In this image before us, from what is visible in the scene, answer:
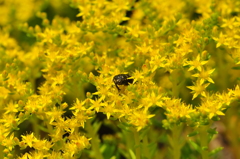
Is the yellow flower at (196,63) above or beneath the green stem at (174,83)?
above

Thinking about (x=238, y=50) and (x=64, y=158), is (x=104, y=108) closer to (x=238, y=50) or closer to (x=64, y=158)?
(x=64, y=158)

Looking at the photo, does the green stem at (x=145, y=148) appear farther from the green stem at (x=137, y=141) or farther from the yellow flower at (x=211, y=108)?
the yellow flower at (x=211, y=108)

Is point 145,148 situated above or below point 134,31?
below

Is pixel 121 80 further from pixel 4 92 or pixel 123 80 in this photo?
pixel 4 92

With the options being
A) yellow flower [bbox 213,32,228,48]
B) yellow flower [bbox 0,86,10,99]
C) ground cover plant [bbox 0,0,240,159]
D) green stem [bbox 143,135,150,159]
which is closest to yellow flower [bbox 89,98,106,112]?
ground cover plant [bbox 0,0,240,159]

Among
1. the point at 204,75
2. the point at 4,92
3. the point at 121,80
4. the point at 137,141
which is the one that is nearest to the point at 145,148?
the point at 137,141

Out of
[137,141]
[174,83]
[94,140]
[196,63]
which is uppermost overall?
[196,63]

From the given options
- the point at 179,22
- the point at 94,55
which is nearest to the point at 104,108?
the point at 94,55

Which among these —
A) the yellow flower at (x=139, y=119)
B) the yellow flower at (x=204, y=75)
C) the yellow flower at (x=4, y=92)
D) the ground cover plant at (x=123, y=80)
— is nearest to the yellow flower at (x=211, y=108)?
the ground cover plant at (x=123, y=80)

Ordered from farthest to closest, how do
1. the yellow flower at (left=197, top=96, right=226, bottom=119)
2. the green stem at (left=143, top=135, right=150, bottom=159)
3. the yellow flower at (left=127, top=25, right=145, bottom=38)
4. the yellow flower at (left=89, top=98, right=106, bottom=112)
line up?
the yellow flower at (left=127, top=25, right=145, bottom=38), the green stem at (left=143, top=135, right=150, bottom=159), the yellow flower at (left=89, top=98, right=106, bottom=112), the yellow flower at (left=197, top=96, right=226, bottom=119)

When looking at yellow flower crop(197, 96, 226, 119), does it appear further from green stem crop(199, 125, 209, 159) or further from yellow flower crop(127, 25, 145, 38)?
yellow flower crop(127, 25, 145, 38)
